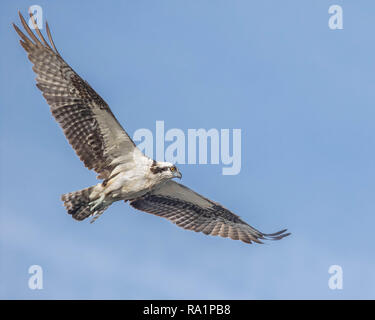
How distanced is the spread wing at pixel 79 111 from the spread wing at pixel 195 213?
1748 millimetres

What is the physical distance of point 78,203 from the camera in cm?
1548

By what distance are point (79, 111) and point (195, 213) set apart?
4.05 m

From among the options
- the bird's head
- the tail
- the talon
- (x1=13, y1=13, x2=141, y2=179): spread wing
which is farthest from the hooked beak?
the tail

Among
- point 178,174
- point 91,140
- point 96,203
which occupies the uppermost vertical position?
point 91,140

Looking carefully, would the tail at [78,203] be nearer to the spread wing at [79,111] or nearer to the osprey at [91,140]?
the osprey at [91,140]

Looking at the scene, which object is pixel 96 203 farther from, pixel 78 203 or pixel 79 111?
pixel 79 111

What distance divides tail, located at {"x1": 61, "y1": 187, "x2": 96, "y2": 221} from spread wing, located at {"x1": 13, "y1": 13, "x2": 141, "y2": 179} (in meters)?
0.59

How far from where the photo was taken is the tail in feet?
50.6

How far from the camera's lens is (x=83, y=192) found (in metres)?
15.4

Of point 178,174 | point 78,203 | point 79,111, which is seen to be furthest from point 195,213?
point 79,111

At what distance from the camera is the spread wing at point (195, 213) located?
1709cm

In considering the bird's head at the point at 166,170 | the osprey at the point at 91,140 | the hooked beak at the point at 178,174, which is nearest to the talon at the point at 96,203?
the osprey at the point at 91,140

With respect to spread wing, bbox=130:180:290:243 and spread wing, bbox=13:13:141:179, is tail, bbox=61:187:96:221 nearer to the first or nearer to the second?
spread wing, bbox=13:13:141:179

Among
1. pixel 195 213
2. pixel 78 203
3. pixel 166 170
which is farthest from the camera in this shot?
pixel 195 213
